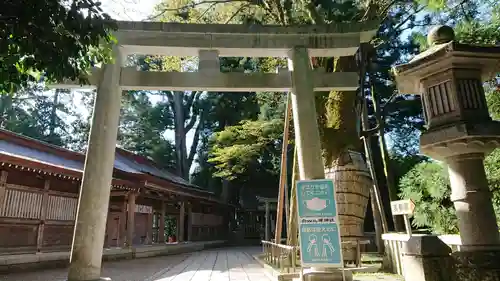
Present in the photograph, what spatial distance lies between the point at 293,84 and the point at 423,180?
332 centimetres

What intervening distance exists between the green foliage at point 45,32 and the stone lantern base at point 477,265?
4601 millimetres

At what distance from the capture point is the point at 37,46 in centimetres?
296

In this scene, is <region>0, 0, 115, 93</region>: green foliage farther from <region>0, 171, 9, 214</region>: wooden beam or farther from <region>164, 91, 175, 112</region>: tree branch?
<region>164, 91, 175, 112</region>: tree branch

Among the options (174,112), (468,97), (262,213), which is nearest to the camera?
(468,97)

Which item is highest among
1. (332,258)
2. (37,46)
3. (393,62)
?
(393,62)

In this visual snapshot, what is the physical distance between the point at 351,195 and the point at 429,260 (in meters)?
4.21

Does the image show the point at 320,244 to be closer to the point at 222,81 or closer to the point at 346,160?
the point at 222,81

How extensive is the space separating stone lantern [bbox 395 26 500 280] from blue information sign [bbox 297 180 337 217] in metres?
1.40

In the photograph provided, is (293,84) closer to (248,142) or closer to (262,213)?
(248,142)

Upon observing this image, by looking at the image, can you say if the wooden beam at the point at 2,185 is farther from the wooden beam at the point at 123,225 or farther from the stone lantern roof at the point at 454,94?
the stone lantern roof at the point at 454,94

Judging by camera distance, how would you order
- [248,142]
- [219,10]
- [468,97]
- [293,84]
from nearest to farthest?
[468,97] → [293,84] → [219,10] → [248,142]

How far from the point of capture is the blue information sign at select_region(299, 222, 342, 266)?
475 cm

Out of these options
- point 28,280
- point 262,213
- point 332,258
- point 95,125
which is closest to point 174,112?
point 262,213

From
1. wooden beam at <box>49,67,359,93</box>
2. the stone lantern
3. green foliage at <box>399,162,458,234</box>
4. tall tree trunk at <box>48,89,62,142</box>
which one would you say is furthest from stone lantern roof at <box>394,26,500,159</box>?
tall tree trunk at <box>48,89,62,142</box>
